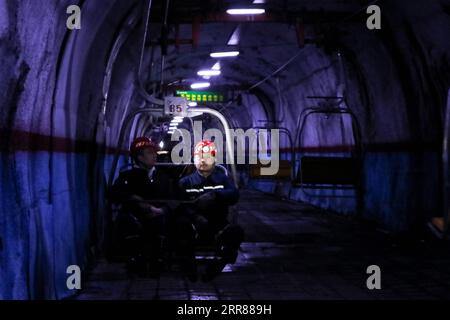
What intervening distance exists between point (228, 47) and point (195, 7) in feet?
19.6

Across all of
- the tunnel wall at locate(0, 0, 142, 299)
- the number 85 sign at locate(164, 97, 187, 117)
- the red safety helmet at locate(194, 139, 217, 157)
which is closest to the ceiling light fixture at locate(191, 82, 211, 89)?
the tunnel wall at locate(0, 0, 142, 299)

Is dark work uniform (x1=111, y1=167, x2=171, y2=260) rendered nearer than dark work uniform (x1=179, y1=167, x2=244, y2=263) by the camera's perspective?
No

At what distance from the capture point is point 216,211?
7551mm

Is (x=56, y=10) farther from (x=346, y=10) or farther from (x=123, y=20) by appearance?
(x=346, y=10)

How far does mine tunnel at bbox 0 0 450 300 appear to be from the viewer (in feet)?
17.8

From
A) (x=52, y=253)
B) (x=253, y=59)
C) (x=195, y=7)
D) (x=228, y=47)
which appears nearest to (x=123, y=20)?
(x=195, y=7)

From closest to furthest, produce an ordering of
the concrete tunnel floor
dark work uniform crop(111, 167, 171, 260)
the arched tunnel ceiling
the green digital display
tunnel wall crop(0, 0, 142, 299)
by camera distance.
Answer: tunnel wall crop(0, 0, 142, 299), the concrete tunnel floor, dark work uniform crop(111, 167, 171, 260), the arched tunnel ceiling, the green digital display

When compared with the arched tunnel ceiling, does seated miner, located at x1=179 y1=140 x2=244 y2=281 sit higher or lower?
lower

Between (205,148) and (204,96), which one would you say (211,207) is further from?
(204,96)

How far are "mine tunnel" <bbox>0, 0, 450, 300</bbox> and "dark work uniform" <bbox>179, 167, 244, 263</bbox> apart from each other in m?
0.15

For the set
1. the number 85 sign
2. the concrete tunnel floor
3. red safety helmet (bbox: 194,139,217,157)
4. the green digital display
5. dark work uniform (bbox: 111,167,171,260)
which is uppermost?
the green digital display

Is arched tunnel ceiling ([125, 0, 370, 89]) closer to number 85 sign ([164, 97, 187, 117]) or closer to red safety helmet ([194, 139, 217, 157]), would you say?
number 85 sign ([164, 97, 187, 117])
